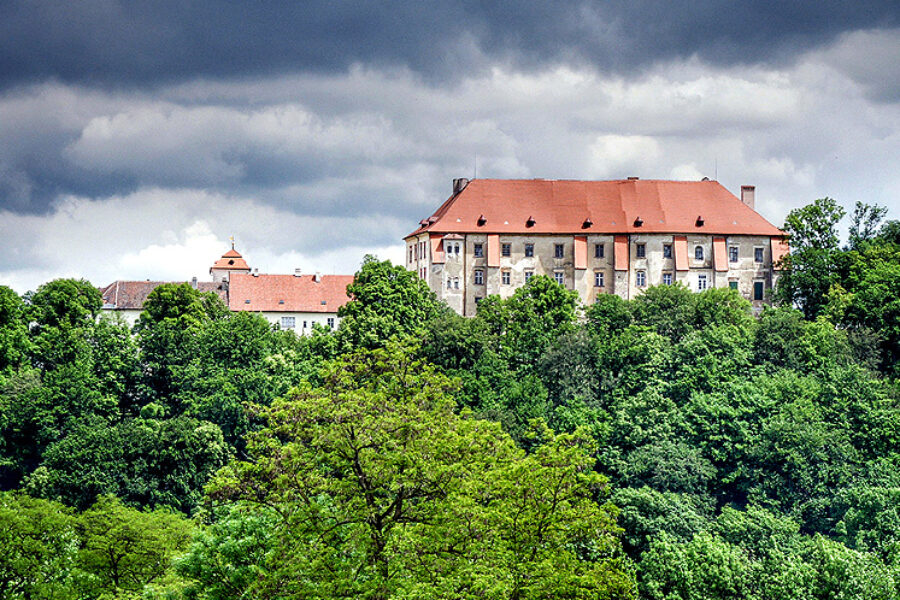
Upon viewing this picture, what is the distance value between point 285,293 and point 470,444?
2993 inches

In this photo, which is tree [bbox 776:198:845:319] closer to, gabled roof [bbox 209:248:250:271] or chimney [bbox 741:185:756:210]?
chimney [bbox 741:185:756:210]

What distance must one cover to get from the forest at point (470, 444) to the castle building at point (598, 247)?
177 inches

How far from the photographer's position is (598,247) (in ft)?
265

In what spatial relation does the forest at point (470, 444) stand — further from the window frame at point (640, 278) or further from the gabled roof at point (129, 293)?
the gabled roof at point (129, 293)

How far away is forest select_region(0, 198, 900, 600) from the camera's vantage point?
28688 millimetres

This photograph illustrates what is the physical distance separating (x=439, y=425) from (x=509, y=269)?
165ft

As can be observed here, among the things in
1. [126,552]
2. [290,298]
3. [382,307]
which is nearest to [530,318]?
[382,307]

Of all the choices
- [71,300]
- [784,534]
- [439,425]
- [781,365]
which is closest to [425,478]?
[439,425]

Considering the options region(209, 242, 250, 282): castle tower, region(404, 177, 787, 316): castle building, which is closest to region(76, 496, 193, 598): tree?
region(404, 177, 787, 316): castle building

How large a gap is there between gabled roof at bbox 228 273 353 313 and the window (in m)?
38.6

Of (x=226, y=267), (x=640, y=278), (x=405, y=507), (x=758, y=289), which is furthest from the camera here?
(x=226, y=267)

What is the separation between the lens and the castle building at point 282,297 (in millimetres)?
103500

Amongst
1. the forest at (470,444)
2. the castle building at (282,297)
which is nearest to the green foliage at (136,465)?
the forest at (470,444)

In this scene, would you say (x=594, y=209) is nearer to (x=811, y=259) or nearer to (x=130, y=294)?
(x=811, y=259)
